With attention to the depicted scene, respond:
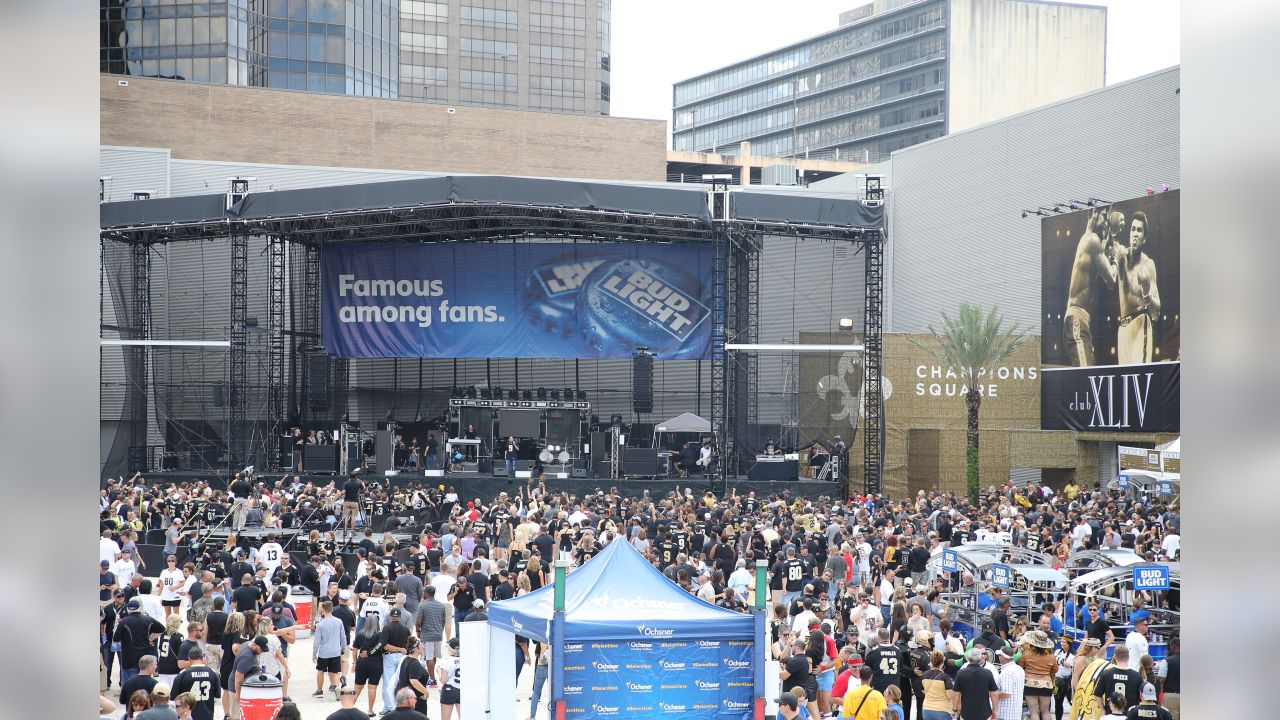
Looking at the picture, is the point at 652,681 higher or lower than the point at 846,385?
lower

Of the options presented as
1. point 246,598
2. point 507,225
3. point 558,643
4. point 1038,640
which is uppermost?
point 507,225

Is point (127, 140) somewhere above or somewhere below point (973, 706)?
above

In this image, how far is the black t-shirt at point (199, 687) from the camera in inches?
351

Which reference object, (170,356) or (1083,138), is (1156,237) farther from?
(170,356)

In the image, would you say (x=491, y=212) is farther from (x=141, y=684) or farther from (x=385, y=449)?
(x=141, y=684)

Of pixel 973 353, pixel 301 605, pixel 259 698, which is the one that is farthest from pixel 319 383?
pixel 259 698

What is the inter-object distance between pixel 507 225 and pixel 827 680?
24265 mm

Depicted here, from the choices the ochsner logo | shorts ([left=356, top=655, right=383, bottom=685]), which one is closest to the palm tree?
shorts ([left=356, top=655, right=383, bottom=685])

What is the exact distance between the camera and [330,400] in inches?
1435

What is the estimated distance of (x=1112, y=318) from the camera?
29578mm

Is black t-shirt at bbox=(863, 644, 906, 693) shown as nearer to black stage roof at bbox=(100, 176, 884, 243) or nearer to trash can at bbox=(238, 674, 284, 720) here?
trash can at bbox=(238, 674, 284, 720)

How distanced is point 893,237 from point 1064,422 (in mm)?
10444

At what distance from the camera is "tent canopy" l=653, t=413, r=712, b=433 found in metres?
33.2
